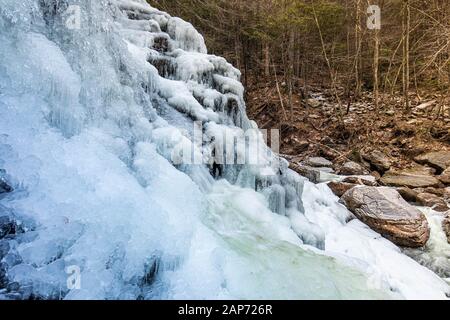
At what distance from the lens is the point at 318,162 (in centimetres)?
799

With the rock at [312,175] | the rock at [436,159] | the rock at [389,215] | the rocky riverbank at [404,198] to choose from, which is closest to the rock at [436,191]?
the rocky riverbank at [404,198]

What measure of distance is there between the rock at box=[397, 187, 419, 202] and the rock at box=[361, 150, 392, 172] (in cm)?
161

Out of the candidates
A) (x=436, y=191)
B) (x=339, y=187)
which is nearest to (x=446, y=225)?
(x=436, y=191)

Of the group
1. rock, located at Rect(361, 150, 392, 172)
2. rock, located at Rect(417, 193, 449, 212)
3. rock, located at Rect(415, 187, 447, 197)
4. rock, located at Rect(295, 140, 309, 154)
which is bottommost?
rock, located at Rect(417, 193, 449, 212)

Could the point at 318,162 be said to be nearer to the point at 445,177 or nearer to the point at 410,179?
the point at 410,179

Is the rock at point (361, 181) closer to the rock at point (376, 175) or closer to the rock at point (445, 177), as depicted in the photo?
the rock at point (376, 175)

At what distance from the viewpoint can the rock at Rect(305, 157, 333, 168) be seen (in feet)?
25.7

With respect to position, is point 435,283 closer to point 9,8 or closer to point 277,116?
point 9,8

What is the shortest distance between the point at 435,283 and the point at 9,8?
4864 mm

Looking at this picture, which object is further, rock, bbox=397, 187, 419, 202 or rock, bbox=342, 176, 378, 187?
rock, bbox=342, 176, 378, 187

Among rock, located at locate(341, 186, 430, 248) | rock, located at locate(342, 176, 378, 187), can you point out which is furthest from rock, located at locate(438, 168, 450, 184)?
rock, located at locate(341, 186, 430, 248)

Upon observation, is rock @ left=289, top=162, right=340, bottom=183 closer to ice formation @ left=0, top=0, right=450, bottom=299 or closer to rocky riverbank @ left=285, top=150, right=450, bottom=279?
rocky riverbank @ left=285, top=150, right=450, bottom=279
